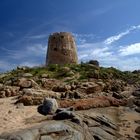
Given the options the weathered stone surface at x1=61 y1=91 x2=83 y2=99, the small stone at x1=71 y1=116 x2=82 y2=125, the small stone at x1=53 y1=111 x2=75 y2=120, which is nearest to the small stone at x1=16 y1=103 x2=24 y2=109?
the small stone at x1=53 y1=111 x2=75 y2=120

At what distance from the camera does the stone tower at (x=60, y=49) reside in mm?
39844

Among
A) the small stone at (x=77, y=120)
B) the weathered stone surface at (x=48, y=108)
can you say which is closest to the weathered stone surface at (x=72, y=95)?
the weathered stone surface at (x=48, y=108)

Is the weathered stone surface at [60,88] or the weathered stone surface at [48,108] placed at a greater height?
the weathered stone surface at [60,88]

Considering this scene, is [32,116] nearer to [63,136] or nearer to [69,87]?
[63,136]

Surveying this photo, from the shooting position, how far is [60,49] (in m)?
39.8

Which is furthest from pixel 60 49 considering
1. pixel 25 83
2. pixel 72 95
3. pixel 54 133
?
pixel 54 133

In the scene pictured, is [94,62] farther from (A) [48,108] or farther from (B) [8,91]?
(A) [48,108]

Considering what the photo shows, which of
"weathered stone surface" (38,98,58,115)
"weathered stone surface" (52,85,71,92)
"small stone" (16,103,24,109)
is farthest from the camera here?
"weathered stone surface" (52,85,71,92)

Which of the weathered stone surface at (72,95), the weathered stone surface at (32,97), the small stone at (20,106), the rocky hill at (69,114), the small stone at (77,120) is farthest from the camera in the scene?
the weathered stone surface at (72,95)

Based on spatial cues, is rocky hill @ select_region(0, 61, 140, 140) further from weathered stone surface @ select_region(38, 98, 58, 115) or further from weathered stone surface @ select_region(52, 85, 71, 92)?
weathered stone surface @ select_region(38, 98, 58, 115)

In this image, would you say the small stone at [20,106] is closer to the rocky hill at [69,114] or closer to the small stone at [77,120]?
the rocky hill at [69,114]

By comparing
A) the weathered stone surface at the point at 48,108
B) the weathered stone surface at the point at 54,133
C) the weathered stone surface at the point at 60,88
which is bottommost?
the weathered stone surface at the point at 54,133

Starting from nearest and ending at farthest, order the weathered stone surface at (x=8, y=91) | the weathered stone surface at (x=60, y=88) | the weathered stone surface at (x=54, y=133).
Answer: the weathered stone surface at (x=54, y=133) → the weathered stone surface at (x=8, y=91) → the weathered stone surface at (x=60, y=88)

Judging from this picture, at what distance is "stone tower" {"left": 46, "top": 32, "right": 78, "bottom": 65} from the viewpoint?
39844 millimetres
